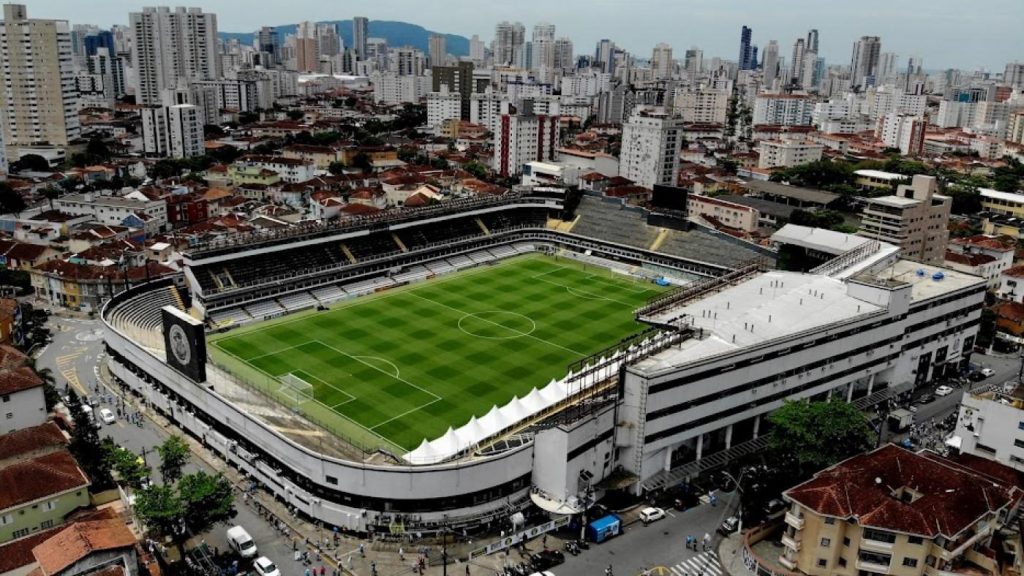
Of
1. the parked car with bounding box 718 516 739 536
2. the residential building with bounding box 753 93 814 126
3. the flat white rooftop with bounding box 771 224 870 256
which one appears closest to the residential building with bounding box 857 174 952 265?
the flat white rooftop with bounding box 771 224 870 256

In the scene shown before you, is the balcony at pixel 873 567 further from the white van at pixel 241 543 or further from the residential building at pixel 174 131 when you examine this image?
the residential building at pixel 174 131

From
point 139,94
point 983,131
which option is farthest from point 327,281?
point 983,131

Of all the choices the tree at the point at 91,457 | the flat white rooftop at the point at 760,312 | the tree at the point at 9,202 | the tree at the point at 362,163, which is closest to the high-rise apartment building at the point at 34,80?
the tree at the point at 9,202

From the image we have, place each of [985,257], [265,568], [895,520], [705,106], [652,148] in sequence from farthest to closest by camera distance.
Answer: [705,106] < [652,148] < [985,257] < [265,568] < [895,520]

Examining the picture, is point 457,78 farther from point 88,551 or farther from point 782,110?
point 88,551

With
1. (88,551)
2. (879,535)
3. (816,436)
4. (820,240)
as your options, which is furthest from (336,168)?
(879,535)

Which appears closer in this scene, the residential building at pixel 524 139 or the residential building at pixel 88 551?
the residential building at pixel 88 551
